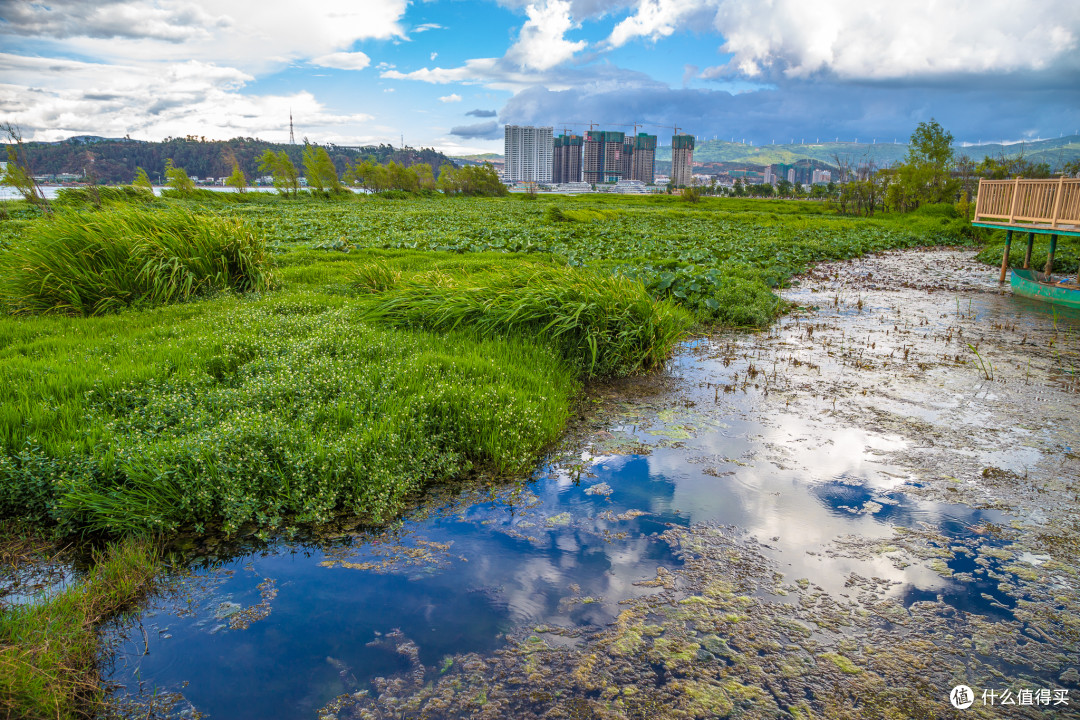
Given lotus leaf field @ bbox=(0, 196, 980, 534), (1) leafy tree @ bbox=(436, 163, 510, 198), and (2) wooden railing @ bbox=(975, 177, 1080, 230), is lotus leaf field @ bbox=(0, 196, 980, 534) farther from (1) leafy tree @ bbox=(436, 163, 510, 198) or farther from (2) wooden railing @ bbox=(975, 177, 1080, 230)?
(1) leafy tree @ bbox=(436, 163, 510, 198)

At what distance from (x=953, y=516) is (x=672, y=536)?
206cm

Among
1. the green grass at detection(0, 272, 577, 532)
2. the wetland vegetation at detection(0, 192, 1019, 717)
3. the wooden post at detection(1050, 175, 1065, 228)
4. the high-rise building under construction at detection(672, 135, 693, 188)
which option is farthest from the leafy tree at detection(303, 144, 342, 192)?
the high-rise building under construction at detection(672, 135, 693, 188)

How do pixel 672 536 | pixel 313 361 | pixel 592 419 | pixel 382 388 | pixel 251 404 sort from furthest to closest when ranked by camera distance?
pixel 592 419, pixel 313 361, pixel 382 388, pixel 251 404, pixel 672 536

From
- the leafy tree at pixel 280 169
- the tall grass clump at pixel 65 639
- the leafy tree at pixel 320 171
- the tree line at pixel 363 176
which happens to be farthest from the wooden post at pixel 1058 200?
the leafy tree at pixel 280 169

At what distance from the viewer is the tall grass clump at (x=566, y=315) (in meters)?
7.05

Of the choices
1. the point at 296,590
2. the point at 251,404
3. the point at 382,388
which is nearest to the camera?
the point at 296,590

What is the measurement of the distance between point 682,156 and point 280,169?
147 meters

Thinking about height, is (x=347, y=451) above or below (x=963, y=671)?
above

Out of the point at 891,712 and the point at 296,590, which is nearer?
the point at 891,712

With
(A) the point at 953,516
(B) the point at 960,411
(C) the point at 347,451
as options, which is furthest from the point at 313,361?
(B) the point at 960,411

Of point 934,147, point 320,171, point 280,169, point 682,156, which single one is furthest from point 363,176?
point 682,156

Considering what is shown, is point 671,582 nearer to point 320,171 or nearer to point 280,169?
point 320,171

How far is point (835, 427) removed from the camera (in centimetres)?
568

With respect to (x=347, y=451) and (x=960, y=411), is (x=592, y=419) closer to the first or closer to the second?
(x=347, y=451)
